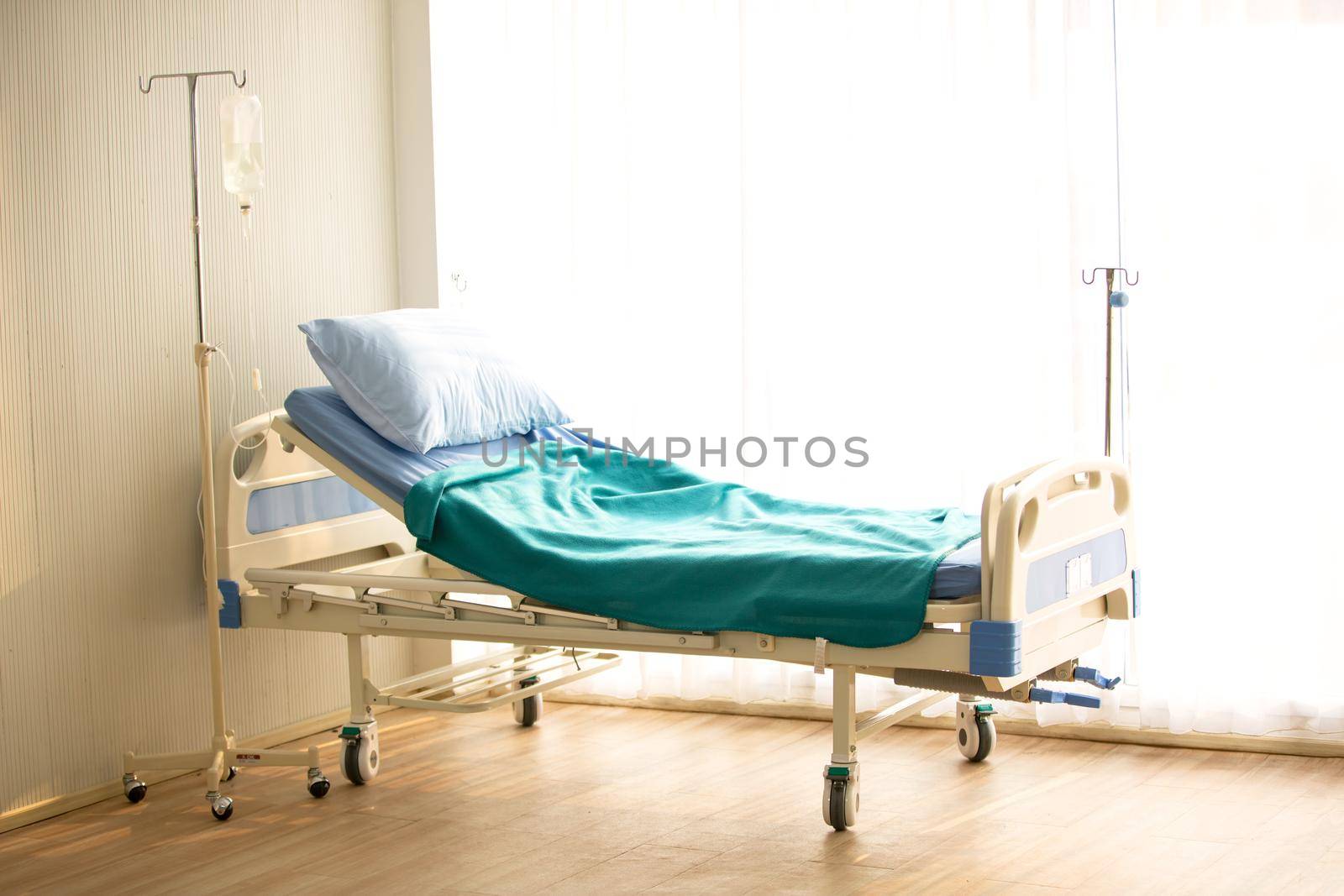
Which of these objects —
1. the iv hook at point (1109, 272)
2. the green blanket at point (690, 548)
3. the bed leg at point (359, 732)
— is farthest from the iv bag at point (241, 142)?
the iv hook at point (1109, 272)

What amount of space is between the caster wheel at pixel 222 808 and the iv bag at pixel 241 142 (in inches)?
52.3

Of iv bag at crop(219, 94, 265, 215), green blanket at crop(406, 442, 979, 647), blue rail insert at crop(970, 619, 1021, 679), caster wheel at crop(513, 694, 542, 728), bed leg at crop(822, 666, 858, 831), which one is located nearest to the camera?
blue rail insert at crop(970, 619, 1021, 679)

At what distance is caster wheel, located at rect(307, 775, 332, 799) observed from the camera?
3.34m

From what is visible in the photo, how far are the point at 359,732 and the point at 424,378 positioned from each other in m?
0.84

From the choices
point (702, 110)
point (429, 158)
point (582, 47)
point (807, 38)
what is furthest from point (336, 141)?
point (807, 38)

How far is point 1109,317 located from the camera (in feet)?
11.3

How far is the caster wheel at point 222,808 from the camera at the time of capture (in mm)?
3193

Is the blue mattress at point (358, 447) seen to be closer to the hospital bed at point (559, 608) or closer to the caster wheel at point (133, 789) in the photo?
the hospital bed at point (559, 608)

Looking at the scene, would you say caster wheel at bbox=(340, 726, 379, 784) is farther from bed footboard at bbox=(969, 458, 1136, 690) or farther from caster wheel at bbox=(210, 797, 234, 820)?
bed footboard at bbox=(969, 458, 1136, 690)

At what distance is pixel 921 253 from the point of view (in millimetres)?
3822

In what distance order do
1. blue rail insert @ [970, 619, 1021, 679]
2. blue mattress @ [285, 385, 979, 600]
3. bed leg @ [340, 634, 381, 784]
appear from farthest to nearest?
bed leg @ [340, 634, 381, 784], blue mattress @ [285, 385, 979, 600], blue rail insert @ [970, 619, 1021, 679]

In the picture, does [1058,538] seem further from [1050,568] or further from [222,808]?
[222,808]

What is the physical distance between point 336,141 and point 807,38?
4.37 feet

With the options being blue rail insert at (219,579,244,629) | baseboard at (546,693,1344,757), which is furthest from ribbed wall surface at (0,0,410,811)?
baseboard at (546,693,1344,757)
